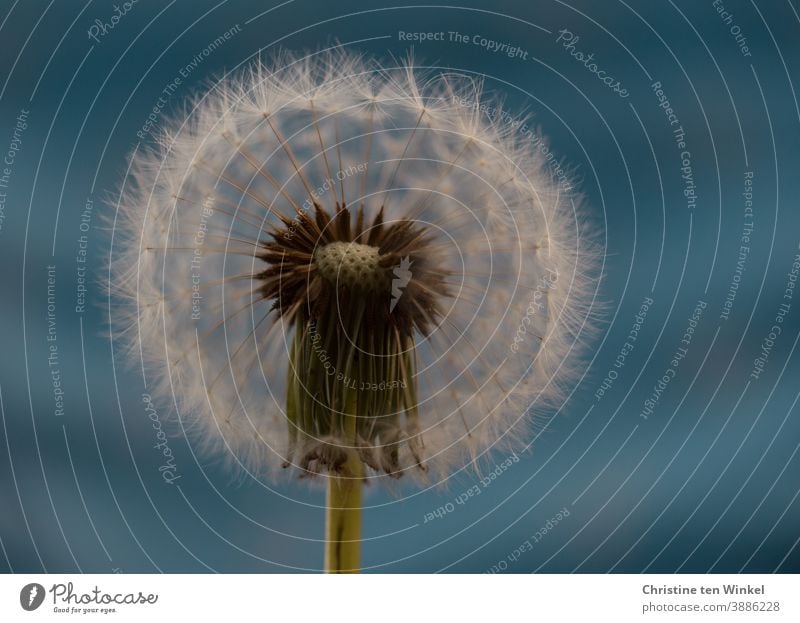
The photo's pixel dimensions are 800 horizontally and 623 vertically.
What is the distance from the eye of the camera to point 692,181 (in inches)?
88.0

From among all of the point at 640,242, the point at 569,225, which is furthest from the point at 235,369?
the point at 640,242

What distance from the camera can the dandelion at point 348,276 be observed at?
182 centimetres

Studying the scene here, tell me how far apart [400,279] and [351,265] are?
118mm

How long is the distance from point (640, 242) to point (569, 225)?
0.82 feet

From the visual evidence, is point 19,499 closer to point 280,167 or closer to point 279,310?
point 279,310
